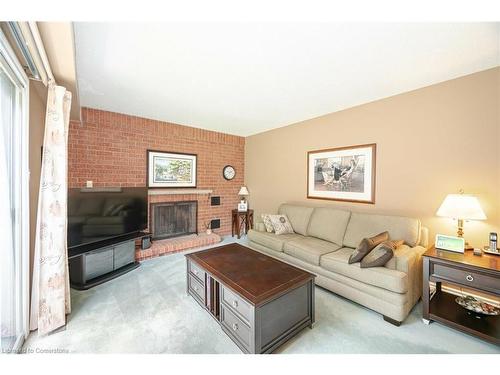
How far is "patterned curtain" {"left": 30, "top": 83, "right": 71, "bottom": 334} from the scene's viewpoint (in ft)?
5.44

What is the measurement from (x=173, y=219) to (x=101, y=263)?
1482mm

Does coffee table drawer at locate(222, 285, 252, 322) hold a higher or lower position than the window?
lower

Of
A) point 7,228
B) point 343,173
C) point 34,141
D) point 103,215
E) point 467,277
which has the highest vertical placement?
point 34,141

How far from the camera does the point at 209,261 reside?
2.04m

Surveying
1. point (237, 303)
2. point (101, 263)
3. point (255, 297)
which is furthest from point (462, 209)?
point (101, 263)

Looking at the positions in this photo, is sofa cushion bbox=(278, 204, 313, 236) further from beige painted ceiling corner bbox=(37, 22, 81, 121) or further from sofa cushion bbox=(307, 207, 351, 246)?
beige painted ceiling corner bbox=(37, 22, 81, 121)

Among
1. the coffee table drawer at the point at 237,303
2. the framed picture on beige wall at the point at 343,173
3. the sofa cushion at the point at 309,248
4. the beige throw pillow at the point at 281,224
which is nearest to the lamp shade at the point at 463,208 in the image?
the framed picture on beige wall at the point at 343,173

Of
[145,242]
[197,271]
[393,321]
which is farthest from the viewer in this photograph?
[145,242]

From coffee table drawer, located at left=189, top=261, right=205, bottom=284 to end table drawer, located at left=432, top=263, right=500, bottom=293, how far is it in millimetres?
2188

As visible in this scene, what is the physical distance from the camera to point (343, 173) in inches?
125

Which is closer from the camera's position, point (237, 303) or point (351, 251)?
point (237, 303)

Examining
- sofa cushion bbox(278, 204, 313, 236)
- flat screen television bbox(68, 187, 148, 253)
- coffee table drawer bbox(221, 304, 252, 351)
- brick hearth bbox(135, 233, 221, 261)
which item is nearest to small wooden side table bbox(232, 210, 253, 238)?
brick hearth bbox(135, 233, 221, 261)

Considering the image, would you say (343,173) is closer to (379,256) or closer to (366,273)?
(379,256)

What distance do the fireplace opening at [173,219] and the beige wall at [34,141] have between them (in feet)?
6.02
